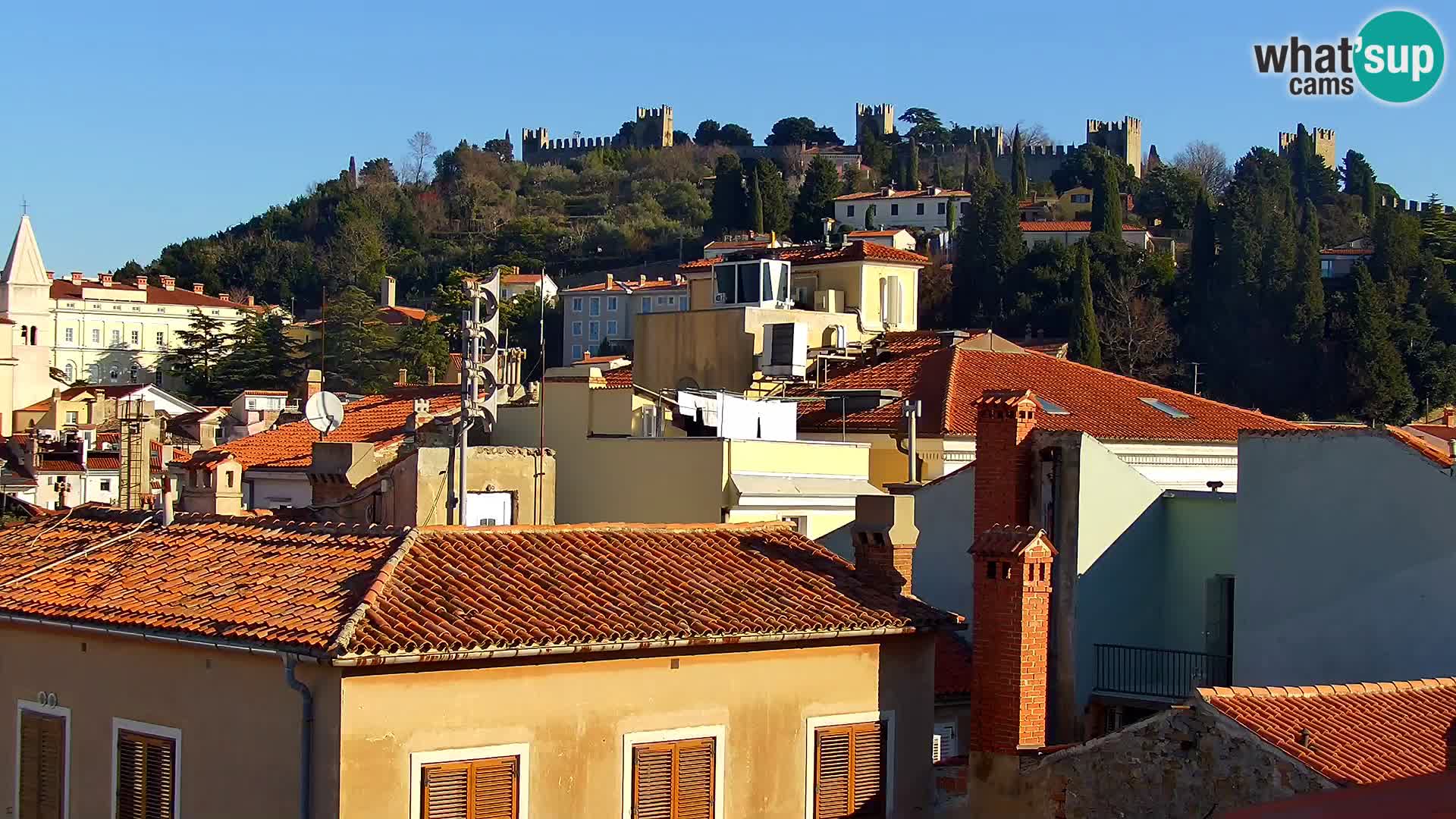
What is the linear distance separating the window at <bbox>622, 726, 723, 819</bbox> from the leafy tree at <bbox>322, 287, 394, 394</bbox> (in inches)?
2608

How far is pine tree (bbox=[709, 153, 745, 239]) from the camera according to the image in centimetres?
11294

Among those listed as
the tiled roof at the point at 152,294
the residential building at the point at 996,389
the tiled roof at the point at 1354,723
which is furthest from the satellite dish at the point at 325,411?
the tiled roof at the point at 152,294

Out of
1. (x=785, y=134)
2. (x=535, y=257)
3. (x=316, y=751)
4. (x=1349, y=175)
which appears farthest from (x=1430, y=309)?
(x=785, y=134)

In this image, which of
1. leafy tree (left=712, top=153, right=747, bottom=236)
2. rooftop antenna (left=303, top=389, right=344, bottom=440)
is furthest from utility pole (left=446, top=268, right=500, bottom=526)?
leafy tree (left=712, top=153, right=747, bottom=236)

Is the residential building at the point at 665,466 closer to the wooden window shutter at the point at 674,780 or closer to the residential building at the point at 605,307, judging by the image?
the wooden window shutter at the point at 674,780

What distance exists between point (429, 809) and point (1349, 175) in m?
115

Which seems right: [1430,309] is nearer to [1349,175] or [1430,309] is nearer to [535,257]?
[1349,175]

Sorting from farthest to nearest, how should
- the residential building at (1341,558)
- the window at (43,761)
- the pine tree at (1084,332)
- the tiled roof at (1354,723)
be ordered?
the pine tree at (1084,332) < the residential building at (1341,558) < the window at (43,761) < the tiled roof at (1354,723)

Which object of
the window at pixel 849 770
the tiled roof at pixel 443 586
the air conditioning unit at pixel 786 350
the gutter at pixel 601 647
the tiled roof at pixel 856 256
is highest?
the tiled roof at pixel 856 256

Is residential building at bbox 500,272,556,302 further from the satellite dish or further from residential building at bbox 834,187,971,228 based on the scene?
the satellite dish

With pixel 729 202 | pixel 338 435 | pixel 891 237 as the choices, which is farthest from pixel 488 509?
pixel 729 202

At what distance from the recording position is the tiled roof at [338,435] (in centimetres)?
2930

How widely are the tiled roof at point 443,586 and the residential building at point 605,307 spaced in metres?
84.6

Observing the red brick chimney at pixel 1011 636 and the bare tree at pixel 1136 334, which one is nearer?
the red brick chimney at pixel 1011 636
